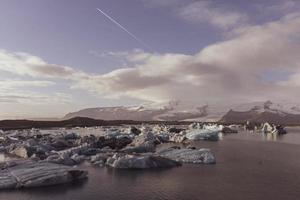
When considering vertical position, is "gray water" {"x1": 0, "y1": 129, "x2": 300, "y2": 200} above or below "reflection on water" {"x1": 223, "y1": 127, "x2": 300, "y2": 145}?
below

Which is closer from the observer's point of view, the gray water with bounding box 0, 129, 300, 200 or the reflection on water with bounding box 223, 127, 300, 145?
the gray water with bounding box 0, 129, 300, 200

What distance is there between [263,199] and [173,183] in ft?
30.4

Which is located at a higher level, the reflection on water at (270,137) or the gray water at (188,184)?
the reflection on water at (270,137)

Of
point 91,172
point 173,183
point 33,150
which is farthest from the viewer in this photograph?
point 33,150

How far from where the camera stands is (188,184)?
3909 cm

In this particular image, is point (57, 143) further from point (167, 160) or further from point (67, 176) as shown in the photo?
point (67, 176)

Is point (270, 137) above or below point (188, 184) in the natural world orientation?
above

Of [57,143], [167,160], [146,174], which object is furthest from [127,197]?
[57,143]

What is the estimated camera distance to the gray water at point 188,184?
34.8 meters

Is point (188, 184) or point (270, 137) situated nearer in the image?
point (188, 184)

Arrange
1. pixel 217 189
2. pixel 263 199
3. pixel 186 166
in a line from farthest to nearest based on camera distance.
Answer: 1. pixel 186 166
2. pixel 217 189
3. pixel 263 199

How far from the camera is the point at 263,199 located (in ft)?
112

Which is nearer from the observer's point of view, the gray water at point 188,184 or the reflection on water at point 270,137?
the gray water at point 188,184

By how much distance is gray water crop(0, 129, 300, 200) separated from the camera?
3478 cm
